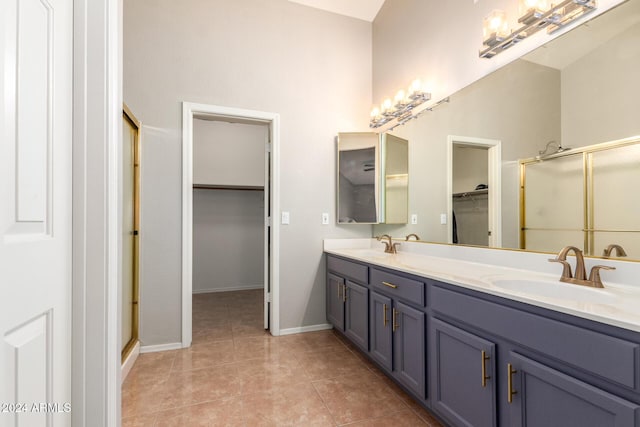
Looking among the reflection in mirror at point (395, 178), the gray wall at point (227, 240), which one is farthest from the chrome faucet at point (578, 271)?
the gray wall at point (227, 240)

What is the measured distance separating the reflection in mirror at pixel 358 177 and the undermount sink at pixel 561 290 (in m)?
1.53

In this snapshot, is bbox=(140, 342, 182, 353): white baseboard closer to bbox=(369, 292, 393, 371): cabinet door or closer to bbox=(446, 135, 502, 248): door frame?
bbox=(369, 292, 393, 371): cabinet door

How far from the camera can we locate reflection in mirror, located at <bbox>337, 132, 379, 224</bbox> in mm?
2928

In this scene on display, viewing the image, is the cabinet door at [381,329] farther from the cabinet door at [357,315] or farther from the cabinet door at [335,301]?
the cabinet door at [335,301]

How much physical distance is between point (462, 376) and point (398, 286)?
580 millimetres

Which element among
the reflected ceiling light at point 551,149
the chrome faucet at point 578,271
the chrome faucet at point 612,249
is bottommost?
the chrome faucet at point 578,271

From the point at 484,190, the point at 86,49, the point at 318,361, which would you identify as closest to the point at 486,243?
the point at 484,190

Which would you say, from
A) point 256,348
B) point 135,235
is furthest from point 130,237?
point 256,348

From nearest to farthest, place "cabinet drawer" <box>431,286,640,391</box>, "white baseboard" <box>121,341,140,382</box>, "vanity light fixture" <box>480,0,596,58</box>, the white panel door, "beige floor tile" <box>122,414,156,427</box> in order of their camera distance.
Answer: the white panel door, "cabinet drawer" <box>431,286,640,391</box>, "vanity light fixture" <box>480,0,596,58</box>, "beige floor tile" <box>122,414,156,427</box>, "white baseboard" <box>121,341,140,382</box>

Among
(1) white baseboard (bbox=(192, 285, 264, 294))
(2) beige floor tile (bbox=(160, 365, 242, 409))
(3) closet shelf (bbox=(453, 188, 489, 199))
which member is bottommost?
(1) white baseboard (bbox=(192, 285, 264, 294))

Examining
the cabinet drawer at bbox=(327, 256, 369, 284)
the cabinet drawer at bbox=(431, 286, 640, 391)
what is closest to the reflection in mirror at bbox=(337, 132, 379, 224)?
the cabinet drawer at bbox=(327, 256, 369, 284)

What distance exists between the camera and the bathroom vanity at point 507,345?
86 centimetres

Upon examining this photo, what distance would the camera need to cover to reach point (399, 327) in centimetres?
182

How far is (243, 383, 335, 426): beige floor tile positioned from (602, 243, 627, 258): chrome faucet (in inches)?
60.4
